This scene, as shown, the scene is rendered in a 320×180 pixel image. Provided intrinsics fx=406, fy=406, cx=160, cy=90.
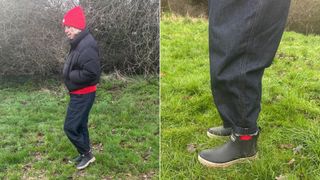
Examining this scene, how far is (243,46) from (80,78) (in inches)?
31.9

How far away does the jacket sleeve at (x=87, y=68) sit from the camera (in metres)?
1.95

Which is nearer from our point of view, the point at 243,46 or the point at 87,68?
the point at 243,46

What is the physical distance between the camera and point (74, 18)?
6.01 ft

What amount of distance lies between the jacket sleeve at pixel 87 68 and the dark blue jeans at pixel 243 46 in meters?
0.60

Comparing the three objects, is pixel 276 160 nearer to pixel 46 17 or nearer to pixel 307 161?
pixel 307 161

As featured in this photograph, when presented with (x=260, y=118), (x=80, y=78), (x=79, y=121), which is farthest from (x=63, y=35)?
(x=260, y=118)

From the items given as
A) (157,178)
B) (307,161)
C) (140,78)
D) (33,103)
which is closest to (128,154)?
(157,178)

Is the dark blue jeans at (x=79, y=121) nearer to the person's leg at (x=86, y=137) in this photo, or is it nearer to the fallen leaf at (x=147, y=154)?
the person's leg at (x=86, y=137)

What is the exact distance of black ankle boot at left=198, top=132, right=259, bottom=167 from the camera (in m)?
1.83

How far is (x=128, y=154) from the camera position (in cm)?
193

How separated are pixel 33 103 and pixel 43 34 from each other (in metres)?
0.32

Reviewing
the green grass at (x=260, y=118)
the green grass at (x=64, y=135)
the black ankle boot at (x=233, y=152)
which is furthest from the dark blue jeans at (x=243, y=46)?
the green grass at (x=64, y=135)

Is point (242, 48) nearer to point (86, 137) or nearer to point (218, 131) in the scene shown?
point (218, 131)

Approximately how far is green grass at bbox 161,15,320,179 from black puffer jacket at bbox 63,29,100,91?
0.52m
